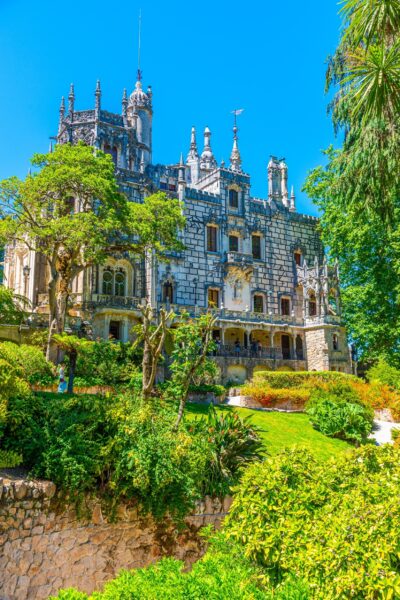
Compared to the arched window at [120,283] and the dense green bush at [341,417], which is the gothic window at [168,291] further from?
the dense green bush at [341,417]

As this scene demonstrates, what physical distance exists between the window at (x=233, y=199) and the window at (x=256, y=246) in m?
2.79

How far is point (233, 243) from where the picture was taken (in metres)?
41.6

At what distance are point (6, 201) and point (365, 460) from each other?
67.6ft

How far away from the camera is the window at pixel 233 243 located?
41.4m

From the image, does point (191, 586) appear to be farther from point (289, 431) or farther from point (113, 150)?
point (113, 150)

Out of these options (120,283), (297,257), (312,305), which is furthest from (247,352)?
(297,257)

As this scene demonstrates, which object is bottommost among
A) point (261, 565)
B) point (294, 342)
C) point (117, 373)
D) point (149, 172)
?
point (261, 565)

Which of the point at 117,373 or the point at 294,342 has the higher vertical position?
the point at 294,342

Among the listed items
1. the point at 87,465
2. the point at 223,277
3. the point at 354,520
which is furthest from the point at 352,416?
the point at 223,277

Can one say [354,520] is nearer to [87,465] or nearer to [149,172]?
[87,465]

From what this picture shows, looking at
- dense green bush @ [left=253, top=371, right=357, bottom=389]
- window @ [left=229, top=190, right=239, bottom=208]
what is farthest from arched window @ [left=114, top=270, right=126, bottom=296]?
dense green bush @ [left=253, top=371, right=357, bottom=389]

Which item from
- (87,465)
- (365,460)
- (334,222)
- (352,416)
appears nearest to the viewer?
(365,460)

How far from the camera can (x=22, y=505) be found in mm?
9711

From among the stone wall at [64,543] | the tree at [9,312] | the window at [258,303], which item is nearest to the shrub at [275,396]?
the tree at [9,312]
